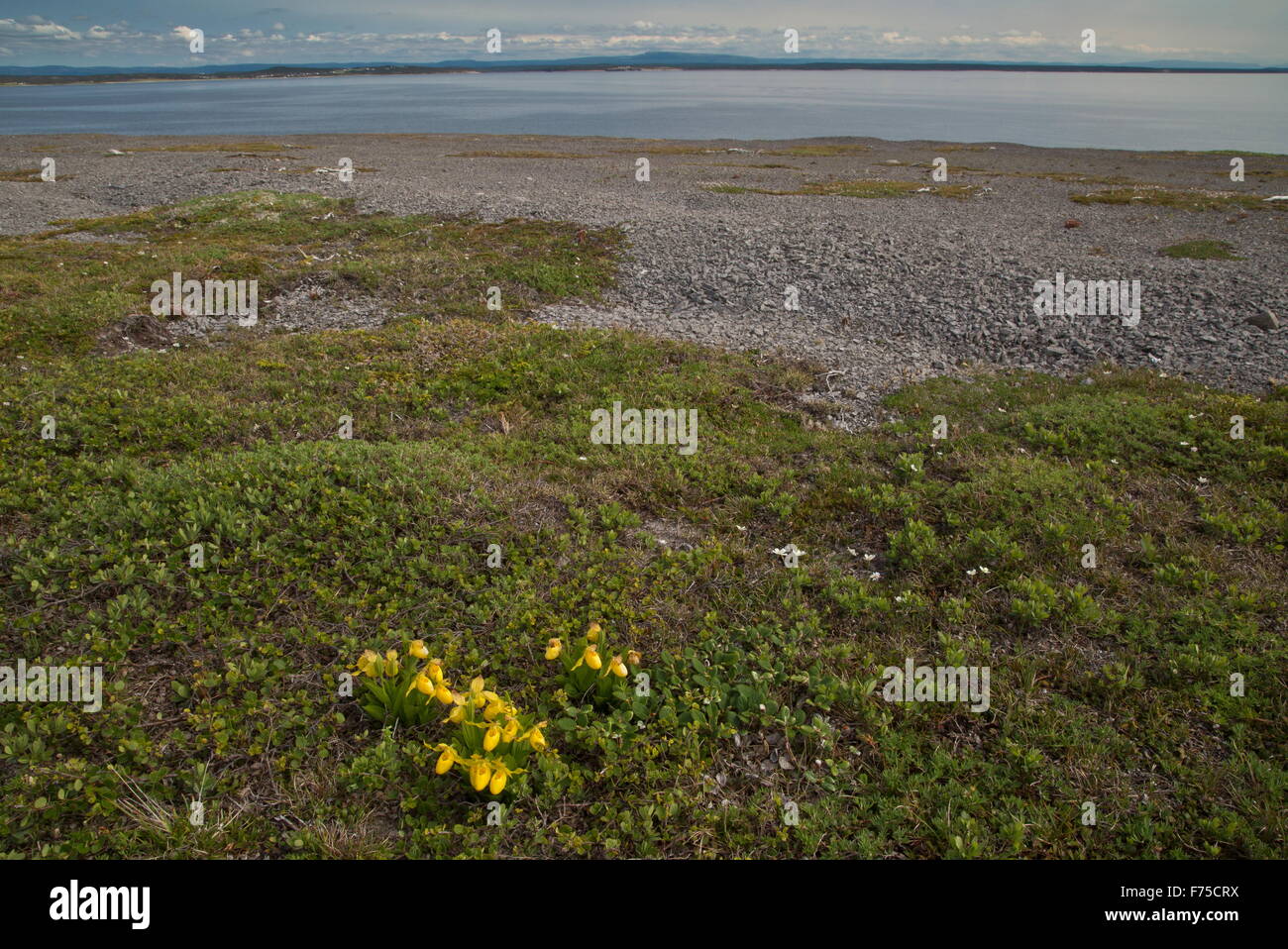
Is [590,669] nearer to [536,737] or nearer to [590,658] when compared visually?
[590,658]

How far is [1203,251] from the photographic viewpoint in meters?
28.3

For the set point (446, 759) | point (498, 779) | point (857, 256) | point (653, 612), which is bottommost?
point (498, 779)

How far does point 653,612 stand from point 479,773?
10.5 feet

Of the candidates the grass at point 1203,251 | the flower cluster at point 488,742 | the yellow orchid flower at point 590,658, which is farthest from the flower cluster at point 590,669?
the grass at point 1203,251

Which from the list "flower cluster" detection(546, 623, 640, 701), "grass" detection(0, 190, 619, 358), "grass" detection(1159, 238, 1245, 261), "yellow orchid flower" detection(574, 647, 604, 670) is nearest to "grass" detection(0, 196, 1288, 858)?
"flower cluster" detection(546, 623, 640, 701)

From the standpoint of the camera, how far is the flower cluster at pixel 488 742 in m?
5.60

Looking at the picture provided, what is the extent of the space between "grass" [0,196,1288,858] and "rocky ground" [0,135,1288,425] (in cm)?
384

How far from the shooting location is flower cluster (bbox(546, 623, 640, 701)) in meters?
6.89

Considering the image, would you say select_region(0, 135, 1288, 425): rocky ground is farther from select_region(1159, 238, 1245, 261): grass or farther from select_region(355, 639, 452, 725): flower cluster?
select_region(355, 639, 452, 725): flower cluster

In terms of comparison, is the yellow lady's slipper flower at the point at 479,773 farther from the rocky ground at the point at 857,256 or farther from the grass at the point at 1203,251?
the grass at the point at 1203,251

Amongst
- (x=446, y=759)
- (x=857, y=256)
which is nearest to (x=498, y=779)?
(x=446, y=759)

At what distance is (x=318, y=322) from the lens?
18.5 meters

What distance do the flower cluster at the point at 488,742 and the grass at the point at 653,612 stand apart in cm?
33
